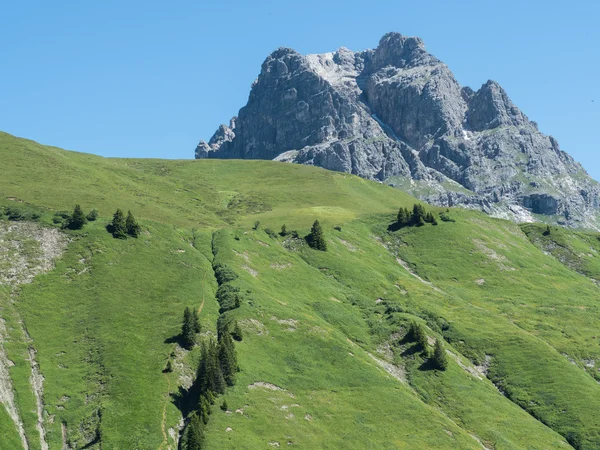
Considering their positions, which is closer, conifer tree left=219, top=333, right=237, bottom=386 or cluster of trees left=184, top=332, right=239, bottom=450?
cluster of trees left=184, top=332, right=239, bottom=450

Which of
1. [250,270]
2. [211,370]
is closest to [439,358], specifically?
[250,270]

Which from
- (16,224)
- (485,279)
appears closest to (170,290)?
(16,224)

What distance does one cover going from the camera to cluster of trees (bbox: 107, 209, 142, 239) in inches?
5330

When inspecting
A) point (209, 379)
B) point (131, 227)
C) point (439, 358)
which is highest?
point (131, 227)

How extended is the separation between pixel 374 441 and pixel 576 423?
41.2 metres

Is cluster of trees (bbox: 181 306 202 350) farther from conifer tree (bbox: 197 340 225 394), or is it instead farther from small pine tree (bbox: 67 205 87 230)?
small pine tree (bbox: 67 205 87 230)

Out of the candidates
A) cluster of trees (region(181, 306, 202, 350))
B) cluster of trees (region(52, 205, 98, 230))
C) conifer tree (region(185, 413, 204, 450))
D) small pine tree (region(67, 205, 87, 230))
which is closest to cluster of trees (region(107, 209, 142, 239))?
small pine tree (region(67, 205, 87, 230))

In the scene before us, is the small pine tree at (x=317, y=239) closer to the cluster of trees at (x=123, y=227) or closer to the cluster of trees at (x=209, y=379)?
the cluster of trees at (x=123, y=227)

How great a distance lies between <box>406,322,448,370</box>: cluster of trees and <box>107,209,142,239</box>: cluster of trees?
6082cm

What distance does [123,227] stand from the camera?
13675 centimetres

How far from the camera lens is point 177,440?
83500mm

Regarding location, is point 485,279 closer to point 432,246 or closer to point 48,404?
point 432,246

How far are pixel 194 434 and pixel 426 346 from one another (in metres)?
56.5

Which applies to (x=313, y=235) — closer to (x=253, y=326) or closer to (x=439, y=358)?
(x=439, y=358)
